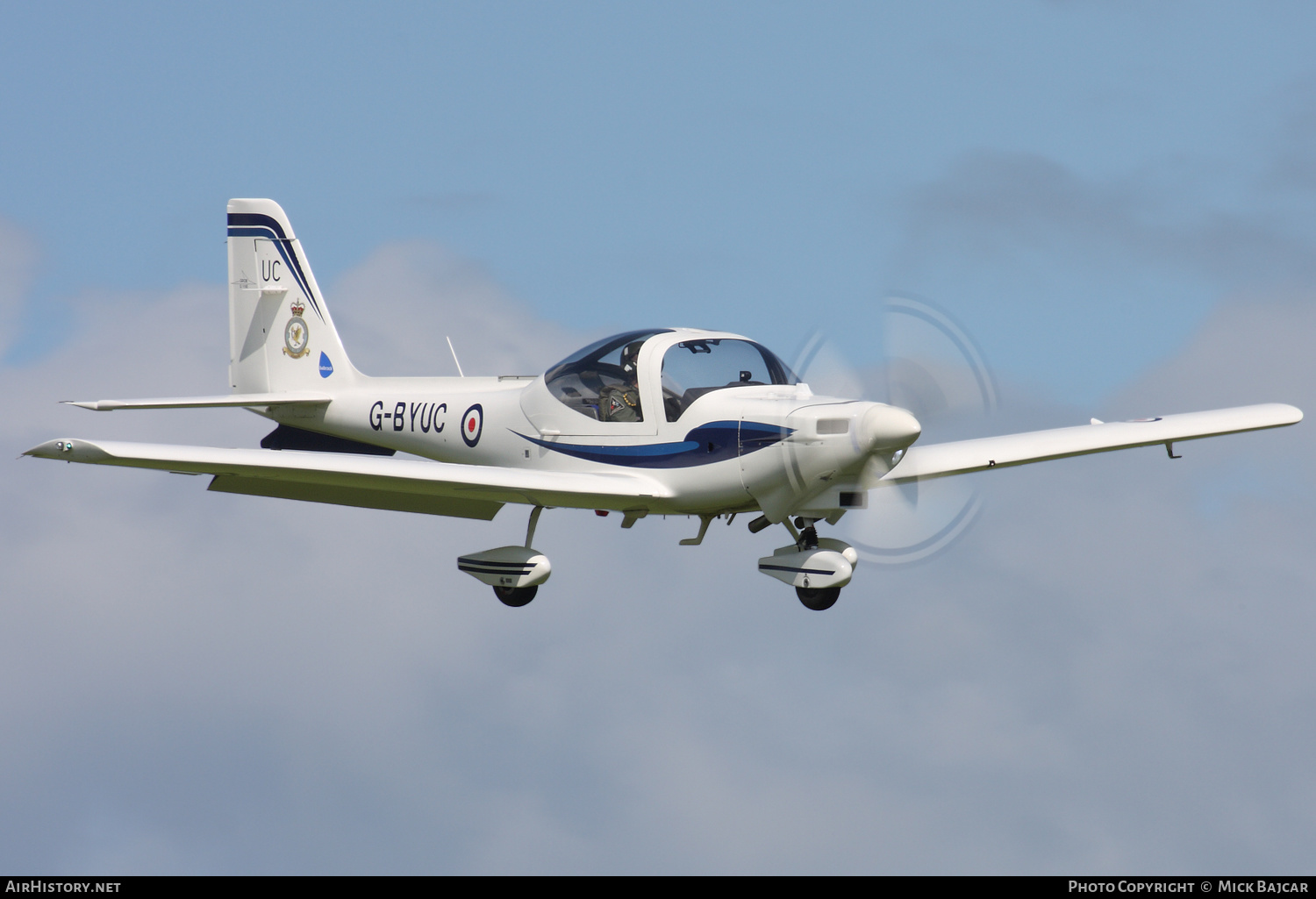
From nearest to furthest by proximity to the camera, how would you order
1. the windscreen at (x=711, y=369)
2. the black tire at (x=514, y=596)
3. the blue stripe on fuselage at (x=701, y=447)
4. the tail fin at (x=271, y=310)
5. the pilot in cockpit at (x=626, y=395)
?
the blue stripe on fuselage at (x=701, y=447) < the windscreen at (x=711, y=369) < the pilot in cockpit at (x=626, y=395) < the black tire at (x=514, y=596) < the tail fin at (x=271, y=310)

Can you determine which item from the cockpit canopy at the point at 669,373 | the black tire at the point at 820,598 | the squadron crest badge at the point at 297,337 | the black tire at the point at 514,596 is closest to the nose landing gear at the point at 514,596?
the black tire at the point at 514,596

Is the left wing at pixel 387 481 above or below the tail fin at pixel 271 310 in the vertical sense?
below

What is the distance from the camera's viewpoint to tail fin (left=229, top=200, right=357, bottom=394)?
58.2 ft

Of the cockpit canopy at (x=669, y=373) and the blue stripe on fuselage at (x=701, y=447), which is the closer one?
the blue stripe on fuselage at (x=701, y=447)

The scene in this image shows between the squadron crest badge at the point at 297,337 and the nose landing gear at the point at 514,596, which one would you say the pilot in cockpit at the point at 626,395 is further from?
the squadron crest badge at the point at 297,337

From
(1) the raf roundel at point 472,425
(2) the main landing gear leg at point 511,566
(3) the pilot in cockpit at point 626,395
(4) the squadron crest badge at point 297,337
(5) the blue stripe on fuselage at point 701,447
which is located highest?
(4) the squadron crest badge at point 297,337

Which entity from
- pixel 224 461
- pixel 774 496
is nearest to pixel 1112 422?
pixel 774 496

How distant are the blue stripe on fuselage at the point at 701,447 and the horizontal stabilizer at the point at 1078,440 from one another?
1205 mm

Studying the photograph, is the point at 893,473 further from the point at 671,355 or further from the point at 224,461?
the point at 224,461

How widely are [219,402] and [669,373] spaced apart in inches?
253

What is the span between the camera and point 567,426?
1414 cm

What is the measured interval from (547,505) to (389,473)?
1675 mm

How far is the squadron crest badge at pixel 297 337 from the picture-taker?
1775 centimetres

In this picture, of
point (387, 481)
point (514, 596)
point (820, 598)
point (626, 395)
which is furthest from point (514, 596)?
point (820, 598)
